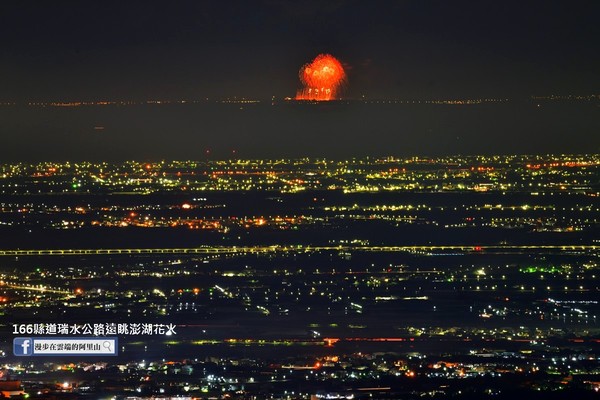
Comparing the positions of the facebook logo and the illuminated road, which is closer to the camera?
the facebook logo

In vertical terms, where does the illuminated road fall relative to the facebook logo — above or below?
above

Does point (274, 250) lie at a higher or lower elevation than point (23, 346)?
higher

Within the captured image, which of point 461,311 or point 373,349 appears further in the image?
point 461,311

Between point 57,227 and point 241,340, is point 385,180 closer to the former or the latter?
point 57,227

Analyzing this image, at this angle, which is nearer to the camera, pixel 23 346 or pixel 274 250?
pixel 23 346

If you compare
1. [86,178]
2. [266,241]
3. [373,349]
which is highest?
[86,178]

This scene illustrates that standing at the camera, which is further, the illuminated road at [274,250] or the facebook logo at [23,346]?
the illuminated road at [274,250]

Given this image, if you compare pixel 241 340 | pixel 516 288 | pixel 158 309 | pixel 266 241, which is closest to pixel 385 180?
pixel 266 241

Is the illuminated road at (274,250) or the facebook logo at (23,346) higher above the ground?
the illuminated road at (274,250)
